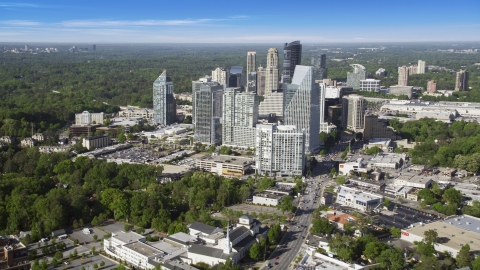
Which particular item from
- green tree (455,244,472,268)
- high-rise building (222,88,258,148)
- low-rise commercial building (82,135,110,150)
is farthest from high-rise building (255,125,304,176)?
low-rise commercial building (82,135,110,150)

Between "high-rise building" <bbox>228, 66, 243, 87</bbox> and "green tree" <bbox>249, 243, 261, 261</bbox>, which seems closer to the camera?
"green tree" <bbox>249, 243, 261, 261</bbox>

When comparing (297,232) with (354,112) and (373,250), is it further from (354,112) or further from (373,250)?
(354,112)

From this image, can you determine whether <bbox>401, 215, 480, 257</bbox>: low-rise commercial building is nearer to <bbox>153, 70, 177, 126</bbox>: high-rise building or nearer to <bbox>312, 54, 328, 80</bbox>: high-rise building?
<bbox>153, 70, 177, 126</bbox>: high-rise building

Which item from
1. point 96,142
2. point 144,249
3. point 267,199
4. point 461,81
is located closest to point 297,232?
point 267,199

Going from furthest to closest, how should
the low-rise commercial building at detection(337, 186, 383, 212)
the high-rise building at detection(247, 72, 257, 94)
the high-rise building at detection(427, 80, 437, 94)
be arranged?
the high-rise building at detection(427, 80, 437, 94) < the high-rise building at detection(247, 72, 257, 94) < the low-rise commercial building at detection(337, 186, 383, 212)

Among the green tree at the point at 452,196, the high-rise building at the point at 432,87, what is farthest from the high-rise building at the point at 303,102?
the high-rise building at the point at 432,87

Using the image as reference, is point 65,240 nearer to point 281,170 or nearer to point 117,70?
point 281,170
